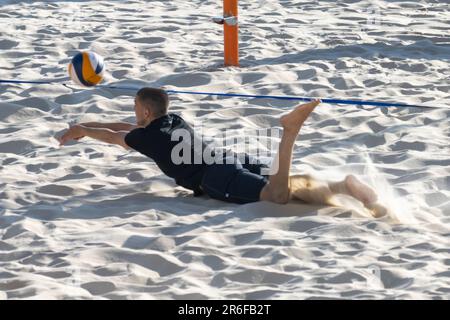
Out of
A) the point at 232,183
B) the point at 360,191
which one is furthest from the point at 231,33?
the point at 360,191

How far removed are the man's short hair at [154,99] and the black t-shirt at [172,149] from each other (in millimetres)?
69

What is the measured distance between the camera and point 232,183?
5695mm

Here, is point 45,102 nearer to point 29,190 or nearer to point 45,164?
point 45,164

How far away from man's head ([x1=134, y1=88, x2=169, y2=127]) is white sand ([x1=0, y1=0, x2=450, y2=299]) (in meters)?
0.42

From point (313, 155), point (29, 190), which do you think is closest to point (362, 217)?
point (313, 155)

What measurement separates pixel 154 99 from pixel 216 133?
124 cm

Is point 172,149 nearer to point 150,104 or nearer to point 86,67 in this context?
point 150,104

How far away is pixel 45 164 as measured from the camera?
6473 mm

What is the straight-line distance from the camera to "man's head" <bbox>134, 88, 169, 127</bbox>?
229 inches

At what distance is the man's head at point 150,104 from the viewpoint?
229 inches

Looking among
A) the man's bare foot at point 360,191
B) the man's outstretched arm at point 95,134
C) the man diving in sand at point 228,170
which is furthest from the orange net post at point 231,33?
the man's bare foot at point 360,191

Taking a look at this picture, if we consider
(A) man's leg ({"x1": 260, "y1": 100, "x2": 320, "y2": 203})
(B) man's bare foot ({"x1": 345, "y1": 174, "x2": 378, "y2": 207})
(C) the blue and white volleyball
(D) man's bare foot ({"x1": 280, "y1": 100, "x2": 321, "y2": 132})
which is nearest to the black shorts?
(A) man's leg ({"x1": 260, "y1": 100, "x2": 320, "y2": 203})
